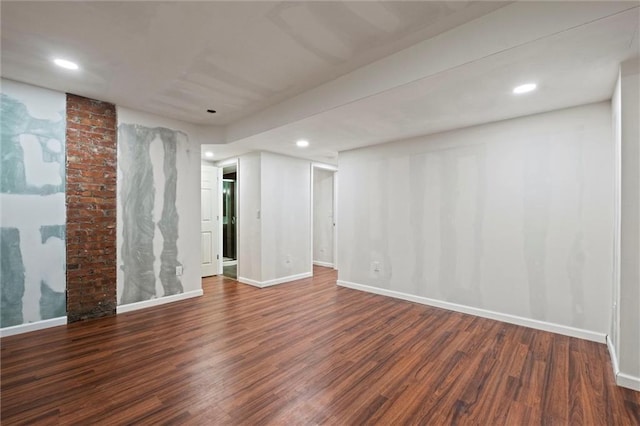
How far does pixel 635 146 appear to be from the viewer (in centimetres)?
205

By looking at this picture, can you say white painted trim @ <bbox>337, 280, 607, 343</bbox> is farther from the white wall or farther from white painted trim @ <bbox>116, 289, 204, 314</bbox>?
white painted trim @ <bbox>116, 289, 204, 314</bbox>

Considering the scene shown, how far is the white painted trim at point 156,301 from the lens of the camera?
3631 mm

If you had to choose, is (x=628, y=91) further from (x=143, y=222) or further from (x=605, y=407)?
(x=143, y=222)

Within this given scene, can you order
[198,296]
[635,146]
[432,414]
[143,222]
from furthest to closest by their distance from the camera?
[198,296] < [143,222] < [635,146] < [432,414]

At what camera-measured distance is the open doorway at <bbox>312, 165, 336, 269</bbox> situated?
6742mm

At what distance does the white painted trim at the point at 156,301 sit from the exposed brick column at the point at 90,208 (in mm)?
106

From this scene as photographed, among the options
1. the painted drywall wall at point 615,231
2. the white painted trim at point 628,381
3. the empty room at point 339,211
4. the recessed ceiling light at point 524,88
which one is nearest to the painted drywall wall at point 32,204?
the empty room at point 339,211

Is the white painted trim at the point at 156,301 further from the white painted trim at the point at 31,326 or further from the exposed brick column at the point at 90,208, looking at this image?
the white painted trim at the point at 31,326

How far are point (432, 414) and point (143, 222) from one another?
389cm

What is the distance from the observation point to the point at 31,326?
3004 millimetres

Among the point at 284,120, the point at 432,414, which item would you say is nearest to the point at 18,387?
the point at 432,414

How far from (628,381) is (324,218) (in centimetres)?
539

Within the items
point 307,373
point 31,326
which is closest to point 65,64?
point 31,326

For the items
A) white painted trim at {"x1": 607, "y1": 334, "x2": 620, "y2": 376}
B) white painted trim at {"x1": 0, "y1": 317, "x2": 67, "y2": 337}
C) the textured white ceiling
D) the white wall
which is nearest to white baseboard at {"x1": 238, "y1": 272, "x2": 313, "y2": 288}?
the white wall
